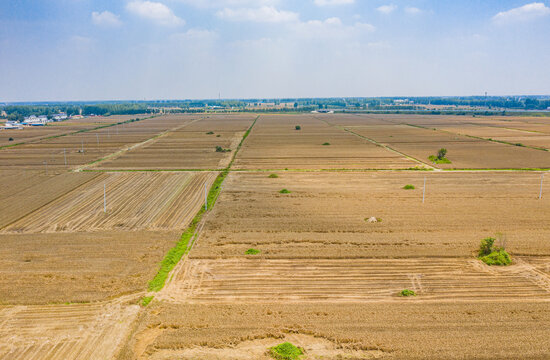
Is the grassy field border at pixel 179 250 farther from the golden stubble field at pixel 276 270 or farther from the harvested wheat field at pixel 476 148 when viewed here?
the harvested wheat field at pixel 476 148

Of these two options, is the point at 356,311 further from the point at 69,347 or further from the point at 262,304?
the point at 69,347

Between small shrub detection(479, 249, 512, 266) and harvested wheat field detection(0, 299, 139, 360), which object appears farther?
small shrub detection(479, 249, 512, 266)

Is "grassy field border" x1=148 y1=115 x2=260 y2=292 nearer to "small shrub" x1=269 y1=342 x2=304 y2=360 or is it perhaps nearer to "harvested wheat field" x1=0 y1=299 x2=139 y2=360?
"harvested wheat field" x1=0 y1=299 x2=139 y2=360

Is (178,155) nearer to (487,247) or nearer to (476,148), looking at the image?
(487,247)

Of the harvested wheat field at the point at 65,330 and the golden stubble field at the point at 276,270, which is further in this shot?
the golden stubble field at the point at 276,270

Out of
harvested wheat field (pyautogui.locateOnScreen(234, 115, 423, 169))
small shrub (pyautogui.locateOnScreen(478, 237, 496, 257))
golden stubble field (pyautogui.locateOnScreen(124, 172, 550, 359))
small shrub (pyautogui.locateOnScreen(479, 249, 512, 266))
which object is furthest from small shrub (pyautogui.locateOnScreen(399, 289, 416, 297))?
harvested wheat field (pyautogui.locateOnScreen(234, 115, 423, 169))

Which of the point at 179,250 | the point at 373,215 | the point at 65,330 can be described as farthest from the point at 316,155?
the point at 65,330

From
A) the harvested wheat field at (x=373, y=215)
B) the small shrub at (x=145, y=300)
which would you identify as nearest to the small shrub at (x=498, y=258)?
the harvested wheat field at (x=373, y=215)

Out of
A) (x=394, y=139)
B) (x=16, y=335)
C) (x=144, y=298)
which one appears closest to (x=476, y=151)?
(x=394, y=139)
